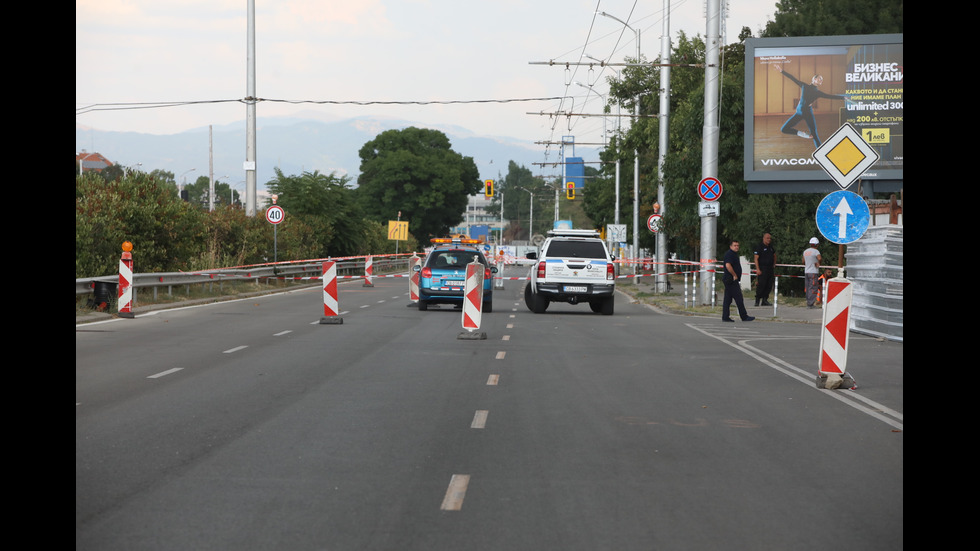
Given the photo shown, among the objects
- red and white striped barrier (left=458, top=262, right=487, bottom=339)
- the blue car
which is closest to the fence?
the blue car

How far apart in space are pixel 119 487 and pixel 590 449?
3355 millimetres

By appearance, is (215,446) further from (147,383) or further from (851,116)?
(851,116)

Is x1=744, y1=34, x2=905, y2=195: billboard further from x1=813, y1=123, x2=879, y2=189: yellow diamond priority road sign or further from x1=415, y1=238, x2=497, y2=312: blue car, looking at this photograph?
x1=813, y1=123, x2=879, y2=189: yellow diamond priority road sign

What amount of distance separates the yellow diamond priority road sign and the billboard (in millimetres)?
17920

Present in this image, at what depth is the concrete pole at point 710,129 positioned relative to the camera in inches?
1169

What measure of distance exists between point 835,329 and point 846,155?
159 inches

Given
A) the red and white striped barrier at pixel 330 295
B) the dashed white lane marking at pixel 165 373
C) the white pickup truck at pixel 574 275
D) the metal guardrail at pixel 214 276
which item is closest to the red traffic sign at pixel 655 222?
the metal guardrail at pixel 214 276

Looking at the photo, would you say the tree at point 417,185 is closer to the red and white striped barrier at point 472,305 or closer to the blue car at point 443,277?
the blue car at point 443,277

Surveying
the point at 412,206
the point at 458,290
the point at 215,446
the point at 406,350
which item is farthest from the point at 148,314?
the point at 412,206

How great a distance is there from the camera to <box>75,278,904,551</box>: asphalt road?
6.16 meters

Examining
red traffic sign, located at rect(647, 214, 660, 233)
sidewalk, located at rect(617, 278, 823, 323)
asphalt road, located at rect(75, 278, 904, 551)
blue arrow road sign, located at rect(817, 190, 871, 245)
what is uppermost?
red traffic sign, located at rect(647, 214, 660, 233)

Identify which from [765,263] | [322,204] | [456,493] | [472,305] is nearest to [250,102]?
[322,204]

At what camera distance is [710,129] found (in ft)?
98.5

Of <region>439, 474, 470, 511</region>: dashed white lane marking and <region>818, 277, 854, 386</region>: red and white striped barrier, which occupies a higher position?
<region>818, 277, 854, 386</region>: red and white striped barrier
